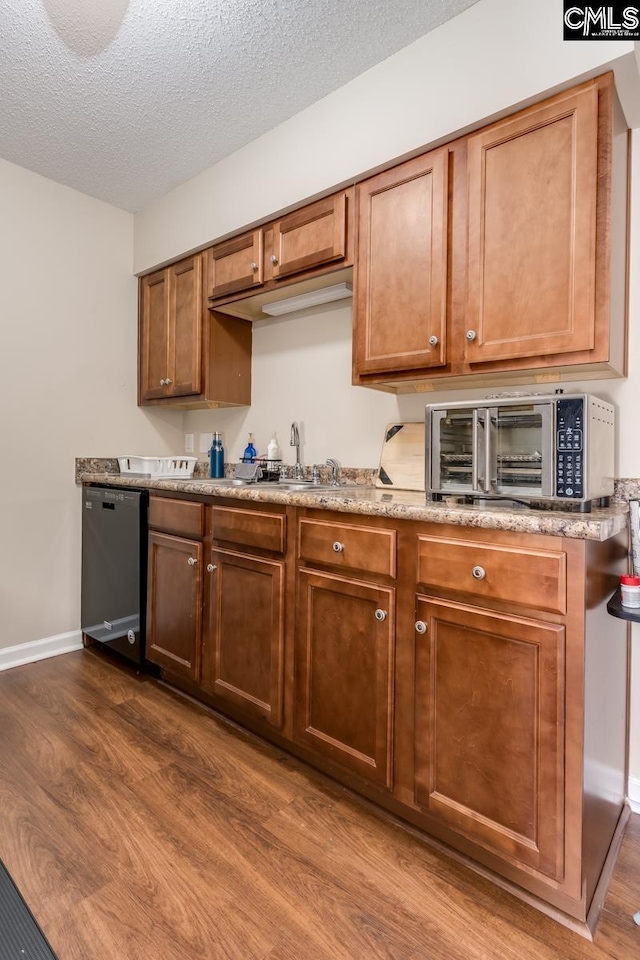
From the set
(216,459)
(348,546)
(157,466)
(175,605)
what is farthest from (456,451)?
(157,466)

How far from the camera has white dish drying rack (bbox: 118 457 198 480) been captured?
2.83 meters

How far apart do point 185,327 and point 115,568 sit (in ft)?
4.50

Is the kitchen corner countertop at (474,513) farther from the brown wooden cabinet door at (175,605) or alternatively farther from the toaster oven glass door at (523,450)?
the brown wooden cabinet door at (175,605)

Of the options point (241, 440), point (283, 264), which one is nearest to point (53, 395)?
point (241, 440)

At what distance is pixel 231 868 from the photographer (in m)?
1.34

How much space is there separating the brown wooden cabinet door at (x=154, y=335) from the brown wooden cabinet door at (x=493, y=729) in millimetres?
2269

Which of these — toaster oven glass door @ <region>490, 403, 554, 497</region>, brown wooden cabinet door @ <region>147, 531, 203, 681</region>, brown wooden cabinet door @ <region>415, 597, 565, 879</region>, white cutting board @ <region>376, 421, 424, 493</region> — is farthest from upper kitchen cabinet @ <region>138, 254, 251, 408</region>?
brown wooden cabinet door @ <region>415, 597, 565, 879</region>

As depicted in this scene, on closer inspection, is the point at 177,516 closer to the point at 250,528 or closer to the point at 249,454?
the point at 250,528

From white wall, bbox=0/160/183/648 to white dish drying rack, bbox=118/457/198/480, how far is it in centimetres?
24

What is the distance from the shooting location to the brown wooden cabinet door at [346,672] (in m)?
1.48

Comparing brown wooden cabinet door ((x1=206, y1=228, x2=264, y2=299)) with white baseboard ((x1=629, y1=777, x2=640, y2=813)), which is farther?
brown wooden cabinet door ((x1=206, y1=228, x2=264, y2=299))

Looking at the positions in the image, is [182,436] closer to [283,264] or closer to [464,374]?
[283,264]

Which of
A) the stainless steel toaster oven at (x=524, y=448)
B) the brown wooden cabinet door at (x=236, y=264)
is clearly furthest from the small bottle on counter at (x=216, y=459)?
the stainless steel toaster oven at (x=524, y=448)

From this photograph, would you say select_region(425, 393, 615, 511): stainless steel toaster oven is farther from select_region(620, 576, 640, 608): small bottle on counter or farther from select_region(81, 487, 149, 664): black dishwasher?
select_region(81, 487, 149, 664): black dishwasher
